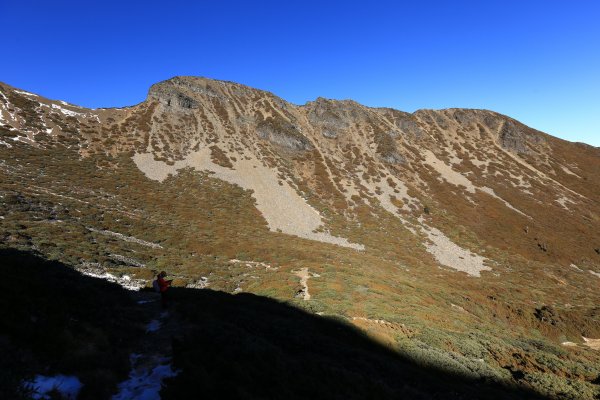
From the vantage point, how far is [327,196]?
75250 millimetres

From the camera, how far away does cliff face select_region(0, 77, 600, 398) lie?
113 feet

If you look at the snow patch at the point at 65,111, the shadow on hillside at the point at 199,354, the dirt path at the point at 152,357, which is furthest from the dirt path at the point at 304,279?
the snow patch at the point at 65,111

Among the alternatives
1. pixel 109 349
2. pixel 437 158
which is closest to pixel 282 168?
pixel 437 158

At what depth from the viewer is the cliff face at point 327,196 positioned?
113 ft

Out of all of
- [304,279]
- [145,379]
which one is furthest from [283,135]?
[145,379]

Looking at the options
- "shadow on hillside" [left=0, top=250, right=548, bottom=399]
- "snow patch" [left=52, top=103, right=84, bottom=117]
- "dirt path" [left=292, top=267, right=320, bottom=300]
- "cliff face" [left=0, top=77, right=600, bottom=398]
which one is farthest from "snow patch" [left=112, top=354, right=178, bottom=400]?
"snow patch" [left=52, top=103, right=84, bottom=117]

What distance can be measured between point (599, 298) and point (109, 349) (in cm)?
6032

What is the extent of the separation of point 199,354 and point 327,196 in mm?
66047

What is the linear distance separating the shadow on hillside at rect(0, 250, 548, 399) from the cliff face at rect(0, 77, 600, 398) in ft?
29.6

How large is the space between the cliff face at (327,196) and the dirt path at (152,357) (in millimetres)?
10932

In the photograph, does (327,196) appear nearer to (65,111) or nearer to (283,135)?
(283,135)

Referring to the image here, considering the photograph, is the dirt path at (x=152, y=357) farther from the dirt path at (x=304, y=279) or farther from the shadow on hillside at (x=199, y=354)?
the dirt path at (x=304, y=279)

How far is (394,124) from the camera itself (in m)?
121

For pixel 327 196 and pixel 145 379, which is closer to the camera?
pixel 145 379
